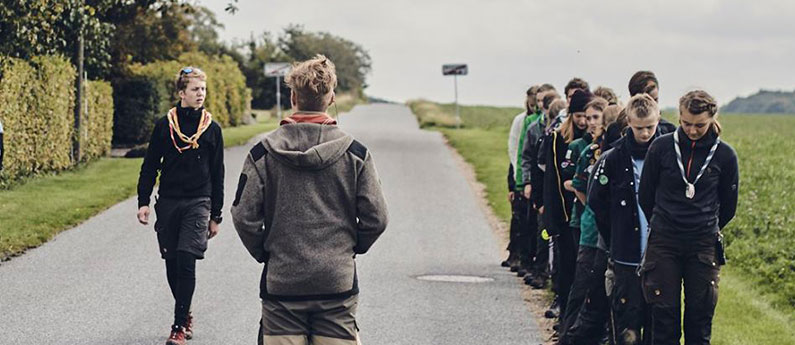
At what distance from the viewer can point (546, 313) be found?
10.4m

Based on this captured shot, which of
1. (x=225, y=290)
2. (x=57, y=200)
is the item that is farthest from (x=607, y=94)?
(x=57, y=200)

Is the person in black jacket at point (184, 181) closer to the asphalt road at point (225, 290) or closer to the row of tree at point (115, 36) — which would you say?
the asphalt road at point (225, 290)

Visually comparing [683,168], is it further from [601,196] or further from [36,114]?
[36,114]

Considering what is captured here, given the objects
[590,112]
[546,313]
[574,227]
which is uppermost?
[590,112]

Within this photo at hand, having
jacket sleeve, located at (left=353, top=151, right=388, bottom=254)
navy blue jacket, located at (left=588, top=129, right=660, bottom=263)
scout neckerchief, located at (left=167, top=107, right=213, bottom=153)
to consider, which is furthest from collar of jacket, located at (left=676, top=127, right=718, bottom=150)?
scout neckerchief, located at (left=167, top=107, right=213, bottom=153)

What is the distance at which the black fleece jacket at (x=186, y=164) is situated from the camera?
8.62 metres

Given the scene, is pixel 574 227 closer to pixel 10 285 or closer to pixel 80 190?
pixel 10 285

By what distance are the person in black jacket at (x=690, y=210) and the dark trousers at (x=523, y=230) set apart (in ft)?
17.0

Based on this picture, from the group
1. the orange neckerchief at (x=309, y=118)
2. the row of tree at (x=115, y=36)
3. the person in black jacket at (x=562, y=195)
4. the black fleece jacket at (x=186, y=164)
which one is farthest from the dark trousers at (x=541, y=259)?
the row of tree at (x=115, y=36)

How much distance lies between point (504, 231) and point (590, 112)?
806cm

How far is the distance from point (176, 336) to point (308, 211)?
3687mm

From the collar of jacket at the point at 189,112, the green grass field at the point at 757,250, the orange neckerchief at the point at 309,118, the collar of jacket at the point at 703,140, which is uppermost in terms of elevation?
the collar of jacket at the point at 189,112

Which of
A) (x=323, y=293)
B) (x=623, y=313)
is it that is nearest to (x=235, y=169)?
(x=623, y=313)

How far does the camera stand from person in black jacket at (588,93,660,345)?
772cm
